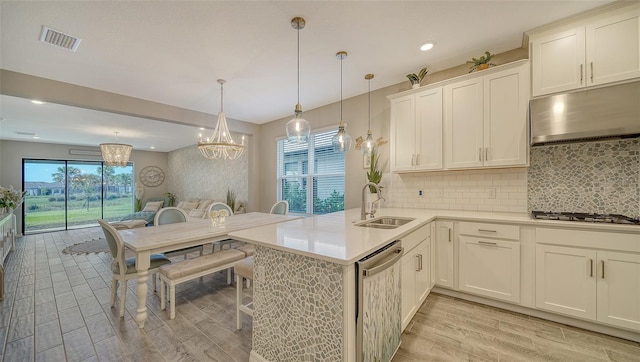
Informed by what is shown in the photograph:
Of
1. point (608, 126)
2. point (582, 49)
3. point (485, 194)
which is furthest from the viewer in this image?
point (485, 194)

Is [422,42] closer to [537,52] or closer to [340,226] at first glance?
[537,52]

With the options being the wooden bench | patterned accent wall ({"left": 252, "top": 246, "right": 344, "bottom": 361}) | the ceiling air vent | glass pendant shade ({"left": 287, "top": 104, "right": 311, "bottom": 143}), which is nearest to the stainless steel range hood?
glass pendant shade ({"left": 287, "top": 104, "right": 311, "bottom": 143})

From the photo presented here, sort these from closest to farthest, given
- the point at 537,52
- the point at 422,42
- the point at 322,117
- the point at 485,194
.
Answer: the point at 537,52
the point at 422,42
the point at 485,194
the point at 322,117

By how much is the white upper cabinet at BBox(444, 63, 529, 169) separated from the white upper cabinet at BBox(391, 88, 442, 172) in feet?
0.35

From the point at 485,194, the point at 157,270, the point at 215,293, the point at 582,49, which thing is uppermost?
the point at 582,49

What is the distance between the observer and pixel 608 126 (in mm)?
1894

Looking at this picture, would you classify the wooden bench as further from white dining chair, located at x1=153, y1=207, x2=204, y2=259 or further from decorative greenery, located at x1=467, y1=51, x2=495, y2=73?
decorative greenery, located at x1=467, y1=51, x2=495, y2=73

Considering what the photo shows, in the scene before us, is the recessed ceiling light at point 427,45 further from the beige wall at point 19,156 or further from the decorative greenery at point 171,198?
the beige wall at point 19,156

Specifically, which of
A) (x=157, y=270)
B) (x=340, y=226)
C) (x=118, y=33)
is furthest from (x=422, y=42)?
(x=157, y=270)

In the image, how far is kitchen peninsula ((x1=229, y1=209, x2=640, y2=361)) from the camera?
1224 mm

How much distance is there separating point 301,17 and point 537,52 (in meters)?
2.24

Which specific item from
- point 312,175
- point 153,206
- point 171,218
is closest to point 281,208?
point 312,175

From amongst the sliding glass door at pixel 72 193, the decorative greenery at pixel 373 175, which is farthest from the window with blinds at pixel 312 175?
the sliding glass door at pixel 72 193

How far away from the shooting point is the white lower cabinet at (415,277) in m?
1.79
